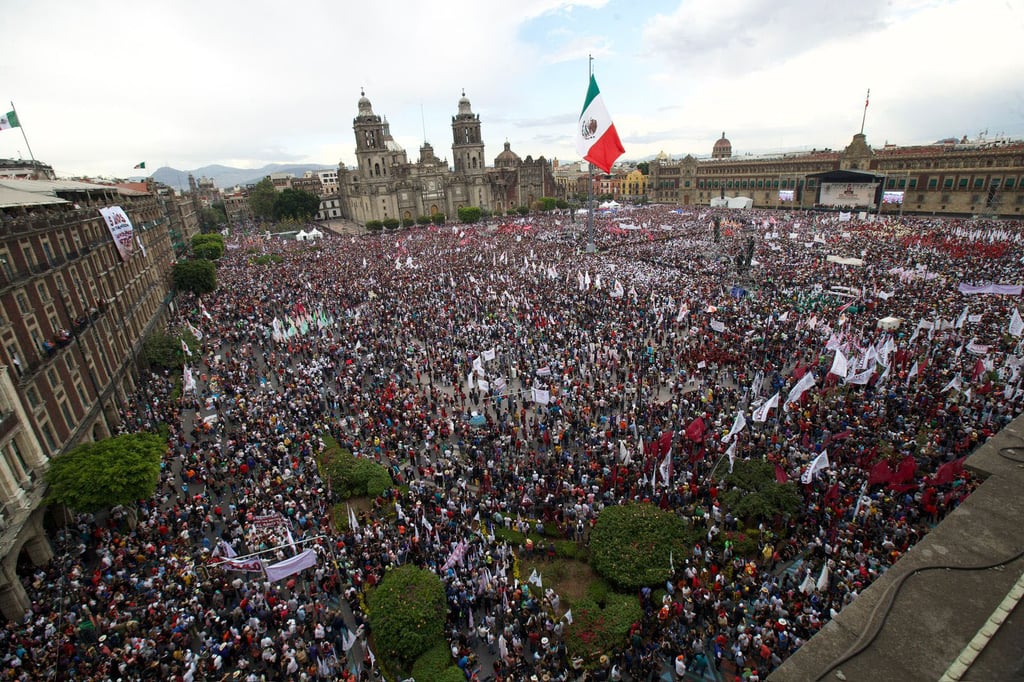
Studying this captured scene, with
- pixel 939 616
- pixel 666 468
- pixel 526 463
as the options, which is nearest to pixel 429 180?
pixel 526 463

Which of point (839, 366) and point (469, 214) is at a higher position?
point (469, 214)

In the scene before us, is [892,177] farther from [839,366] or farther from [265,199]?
[265,199]

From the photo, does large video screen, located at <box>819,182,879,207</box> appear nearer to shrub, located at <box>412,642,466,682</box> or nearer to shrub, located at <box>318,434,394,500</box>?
shrub, located at <box>318,434,394,500</box>

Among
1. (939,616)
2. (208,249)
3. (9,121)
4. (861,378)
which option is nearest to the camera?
(939,616)


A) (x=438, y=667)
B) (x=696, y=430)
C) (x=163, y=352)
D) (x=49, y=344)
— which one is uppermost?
(x=49, y=344)

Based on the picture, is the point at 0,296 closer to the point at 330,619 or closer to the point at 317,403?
the point at 317,403

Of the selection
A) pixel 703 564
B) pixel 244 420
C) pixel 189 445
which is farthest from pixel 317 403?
pixel 703 564
